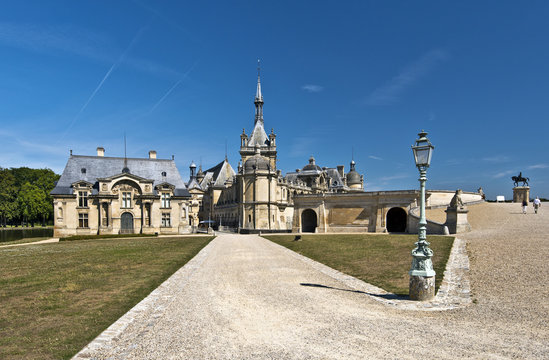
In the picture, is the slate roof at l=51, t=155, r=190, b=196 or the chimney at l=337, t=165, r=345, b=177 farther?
the chimney at l=337, t=165, r=345, b=177

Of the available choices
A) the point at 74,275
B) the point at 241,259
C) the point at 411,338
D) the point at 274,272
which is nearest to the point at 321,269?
the point at 274,272

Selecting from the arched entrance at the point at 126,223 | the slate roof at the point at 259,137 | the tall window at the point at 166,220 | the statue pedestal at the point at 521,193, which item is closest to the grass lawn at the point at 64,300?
the arched entrance at the point at 126,223

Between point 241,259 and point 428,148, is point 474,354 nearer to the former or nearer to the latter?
point 428,148

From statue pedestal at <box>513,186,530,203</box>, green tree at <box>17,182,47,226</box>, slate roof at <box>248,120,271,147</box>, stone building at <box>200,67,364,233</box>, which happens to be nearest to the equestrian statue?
statue pedestal at <box>513,186,530,203</box>

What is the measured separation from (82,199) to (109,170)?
19.0 feet

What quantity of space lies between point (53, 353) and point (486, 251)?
16718 mm

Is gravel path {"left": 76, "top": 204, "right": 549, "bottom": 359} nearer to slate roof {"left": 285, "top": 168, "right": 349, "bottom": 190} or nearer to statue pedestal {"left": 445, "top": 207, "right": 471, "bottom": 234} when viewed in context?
statue pedestal {"left": 445, "top": 207, "right": 471, "bottom": 234}

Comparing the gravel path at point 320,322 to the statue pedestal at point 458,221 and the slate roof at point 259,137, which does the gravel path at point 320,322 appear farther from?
the slate roof at point 259,137

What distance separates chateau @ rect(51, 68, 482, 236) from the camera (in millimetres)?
43250

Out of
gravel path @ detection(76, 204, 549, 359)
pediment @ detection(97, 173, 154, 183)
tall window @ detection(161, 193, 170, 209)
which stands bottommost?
gravel path @ detection(76, 204, 549, 359)

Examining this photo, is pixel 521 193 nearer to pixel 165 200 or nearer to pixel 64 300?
pixel 165 200

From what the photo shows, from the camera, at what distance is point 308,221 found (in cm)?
5200

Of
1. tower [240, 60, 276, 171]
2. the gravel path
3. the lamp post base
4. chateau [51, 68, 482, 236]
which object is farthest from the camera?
tower [240, 60, 276, 171]

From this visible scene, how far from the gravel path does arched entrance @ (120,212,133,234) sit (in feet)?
130
